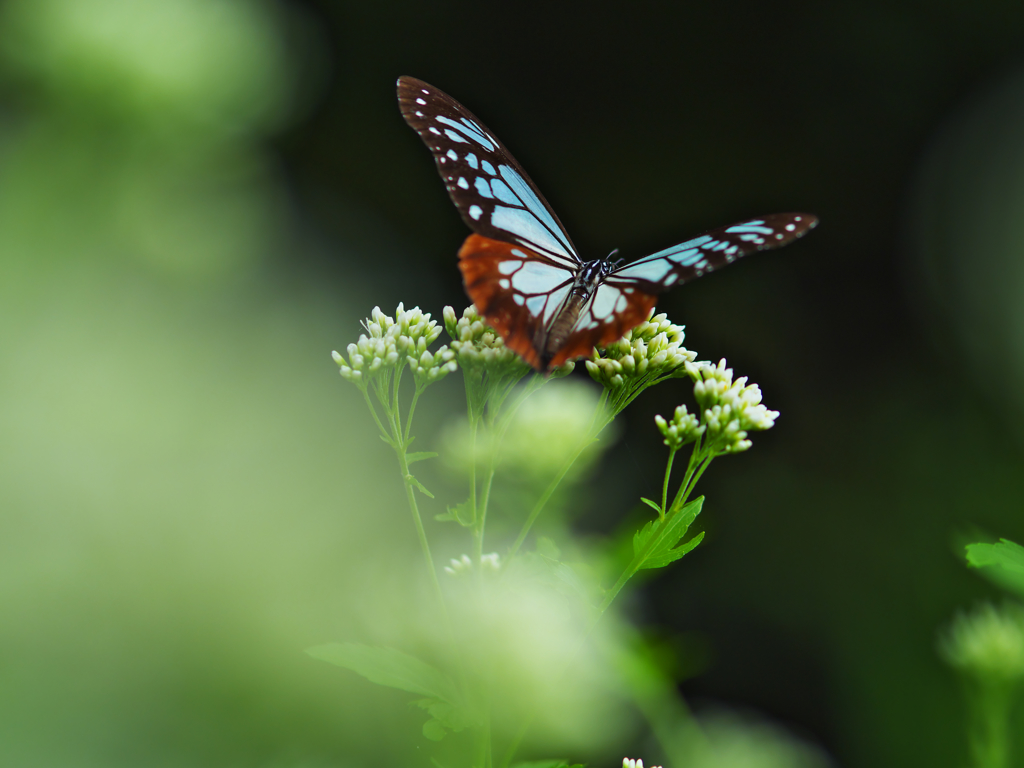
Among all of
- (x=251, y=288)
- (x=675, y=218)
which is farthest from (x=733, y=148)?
(x=251, y=288)

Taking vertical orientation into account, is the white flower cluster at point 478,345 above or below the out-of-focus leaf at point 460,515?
above

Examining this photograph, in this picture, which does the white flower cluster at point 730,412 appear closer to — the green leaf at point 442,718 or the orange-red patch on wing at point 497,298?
the orange-red patch on wing at point 497,298

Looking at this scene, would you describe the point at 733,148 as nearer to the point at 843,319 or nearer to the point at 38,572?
the point at 843,319

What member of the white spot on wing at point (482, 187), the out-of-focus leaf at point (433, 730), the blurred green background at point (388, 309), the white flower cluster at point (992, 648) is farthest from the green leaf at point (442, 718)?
the white flower cluster at point (992, 648)

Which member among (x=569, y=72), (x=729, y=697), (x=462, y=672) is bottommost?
(x=729, y=697)

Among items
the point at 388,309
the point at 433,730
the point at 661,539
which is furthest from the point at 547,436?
the point at 388,309

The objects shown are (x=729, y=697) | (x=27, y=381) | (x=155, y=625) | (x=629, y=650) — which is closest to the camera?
(x=629, y=650)

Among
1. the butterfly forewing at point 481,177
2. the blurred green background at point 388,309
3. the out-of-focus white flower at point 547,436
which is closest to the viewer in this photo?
the butterfly forewing at point 481,177

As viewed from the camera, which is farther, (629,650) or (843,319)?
(843,319)
